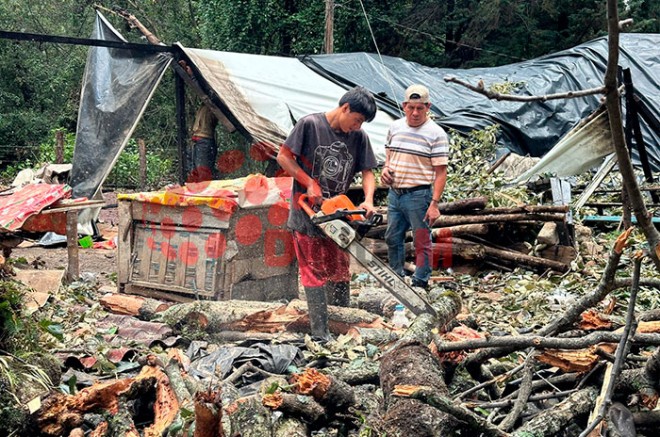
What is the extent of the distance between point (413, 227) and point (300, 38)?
47.9ft

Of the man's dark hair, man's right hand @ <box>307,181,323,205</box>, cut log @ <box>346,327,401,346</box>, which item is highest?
the man's dark hair

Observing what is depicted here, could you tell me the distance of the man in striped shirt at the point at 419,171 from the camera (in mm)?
6242

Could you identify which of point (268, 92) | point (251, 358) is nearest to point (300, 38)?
point (268, 92)

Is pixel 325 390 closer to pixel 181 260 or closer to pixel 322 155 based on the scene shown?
pixel 322 155

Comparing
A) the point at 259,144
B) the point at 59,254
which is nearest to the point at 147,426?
the point at 59,254

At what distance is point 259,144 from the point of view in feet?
34.0

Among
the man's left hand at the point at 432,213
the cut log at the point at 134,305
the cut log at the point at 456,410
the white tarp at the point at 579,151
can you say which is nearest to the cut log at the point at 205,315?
the cut log at the point at 134,305

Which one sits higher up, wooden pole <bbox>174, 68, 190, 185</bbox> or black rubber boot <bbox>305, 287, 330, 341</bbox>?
wooden pole <bbox>174, 68, 190, 185</bbox>

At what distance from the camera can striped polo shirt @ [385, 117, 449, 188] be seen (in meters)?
6.27

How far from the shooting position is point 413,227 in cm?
632

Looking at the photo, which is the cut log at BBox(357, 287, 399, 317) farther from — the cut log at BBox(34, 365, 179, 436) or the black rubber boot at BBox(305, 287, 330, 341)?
the cut log at BBox(34, 365, 179, 436)

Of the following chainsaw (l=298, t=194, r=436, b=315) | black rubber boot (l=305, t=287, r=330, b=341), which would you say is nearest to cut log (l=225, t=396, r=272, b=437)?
chainsaw (l=298, t=194, r=436, b=315)

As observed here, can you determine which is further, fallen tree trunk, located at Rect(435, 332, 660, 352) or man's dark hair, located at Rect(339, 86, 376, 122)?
man's dark hair, located at Rect(339, 86, 376, 122)

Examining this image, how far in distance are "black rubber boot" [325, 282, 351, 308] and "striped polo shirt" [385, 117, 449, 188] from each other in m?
1.16
